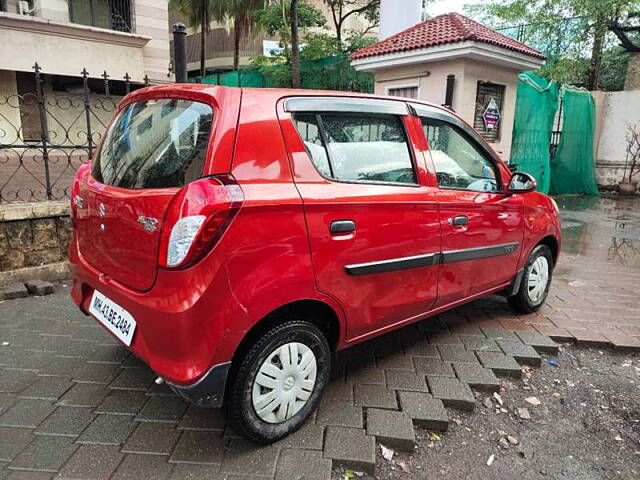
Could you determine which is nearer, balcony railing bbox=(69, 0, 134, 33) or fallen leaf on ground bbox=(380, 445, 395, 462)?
fallen leaf on ground bbox=(380, 445, 395, 462)

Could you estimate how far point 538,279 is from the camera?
155 inches

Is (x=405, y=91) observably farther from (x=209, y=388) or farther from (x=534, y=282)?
(x=209, y=388)

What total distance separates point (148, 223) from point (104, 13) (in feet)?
48.5

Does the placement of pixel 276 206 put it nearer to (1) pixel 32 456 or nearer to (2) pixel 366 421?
(2) pixel 366 421

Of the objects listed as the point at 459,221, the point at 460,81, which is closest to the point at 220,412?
the point at 459,221

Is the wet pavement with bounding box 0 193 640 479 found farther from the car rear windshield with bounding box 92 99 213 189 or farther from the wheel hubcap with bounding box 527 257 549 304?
the car rear windshield with bounding box 92 99 213 189

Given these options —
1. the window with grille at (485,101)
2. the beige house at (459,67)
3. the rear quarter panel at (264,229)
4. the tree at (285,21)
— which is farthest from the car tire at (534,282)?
the tree at (285,21)

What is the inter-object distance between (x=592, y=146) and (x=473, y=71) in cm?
728

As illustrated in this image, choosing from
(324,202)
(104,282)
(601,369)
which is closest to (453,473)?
(324,202)

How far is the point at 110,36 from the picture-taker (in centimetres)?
1362

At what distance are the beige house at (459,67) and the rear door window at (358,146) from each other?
15.3 feet

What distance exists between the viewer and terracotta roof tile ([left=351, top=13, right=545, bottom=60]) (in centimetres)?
679

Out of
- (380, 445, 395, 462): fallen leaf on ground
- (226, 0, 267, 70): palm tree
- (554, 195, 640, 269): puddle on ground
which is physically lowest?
(380, 445, 395, 462): fallen leaf on ground

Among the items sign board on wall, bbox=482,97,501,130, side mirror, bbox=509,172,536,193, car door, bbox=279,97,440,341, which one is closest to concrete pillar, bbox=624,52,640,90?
sign board on wall, bbox=482,97,501,130
